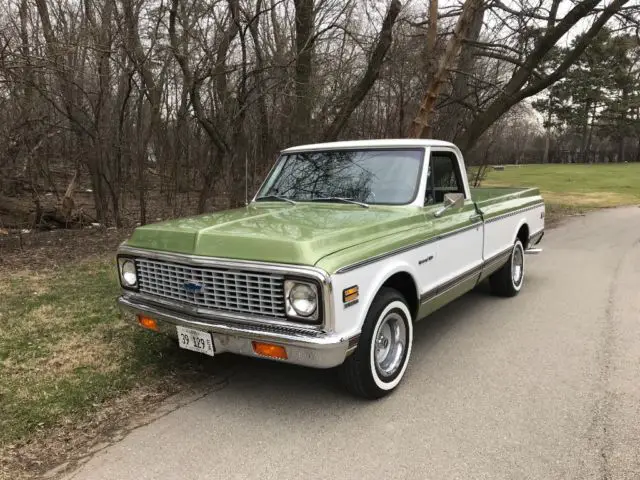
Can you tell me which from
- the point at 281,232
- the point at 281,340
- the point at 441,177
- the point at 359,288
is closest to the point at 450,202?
the point at 441,177

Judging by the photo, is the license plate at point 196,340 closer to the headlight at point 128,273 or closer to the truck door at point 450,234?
the headlight at point 128,273

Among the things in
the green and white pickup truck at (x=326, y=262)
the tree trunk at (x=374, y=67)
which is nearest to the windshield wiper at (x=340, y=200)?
the green and white pickup truck at (x=326, y=262)

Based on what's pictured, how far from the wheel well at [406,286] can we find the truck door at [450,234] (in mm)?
103

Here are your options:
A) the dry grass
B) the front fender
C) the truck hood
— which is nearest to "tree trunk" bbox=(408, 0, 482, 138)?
the truck hood

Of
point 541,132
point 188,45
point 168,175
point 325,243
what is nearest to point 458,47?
point 188,45

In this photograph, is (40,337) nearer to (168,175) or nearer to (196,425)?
(196,425)

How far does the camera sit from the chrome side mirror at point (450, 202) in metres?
4.68

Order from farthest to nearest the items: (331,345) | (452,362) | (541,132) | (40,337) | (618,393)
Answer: (541,132) → (40,337) → (452,362) → (618,393) → (331,345)

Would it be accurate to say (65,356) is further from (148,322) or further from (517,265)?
(517,265)

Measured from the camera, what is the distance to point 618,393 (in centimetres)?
396

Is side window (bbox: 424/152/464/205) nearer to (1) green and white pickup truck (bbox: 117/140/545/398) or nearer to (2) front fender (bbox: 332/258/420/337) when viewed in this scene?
(1) green and white pickup truck (bbox: 117/140/545/398)

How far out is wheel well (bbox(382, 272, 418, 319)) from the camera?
13.4ft

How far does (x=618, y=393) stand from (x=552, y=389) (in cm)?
46

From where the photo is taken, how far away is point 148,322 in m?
4.07
